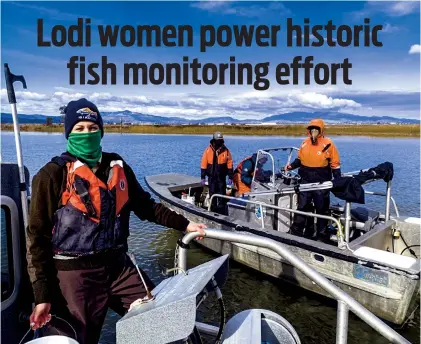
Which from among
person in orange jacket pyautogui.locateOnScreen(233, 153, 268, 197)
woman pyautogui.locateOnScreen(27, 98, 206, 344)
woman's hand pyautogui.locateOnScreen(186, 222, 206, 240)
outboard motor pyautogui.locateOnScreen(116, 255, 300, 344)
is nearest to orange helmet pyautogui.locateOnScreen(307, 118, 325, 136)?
person in orange jacket pyautogui.locateOnScreen(233, 153, 268, 197)

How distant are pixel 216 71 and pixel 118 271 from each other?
6.96 meters

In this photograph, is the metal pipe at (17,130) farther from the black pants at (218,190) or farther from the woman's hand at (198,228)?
the black pants at (218,190)

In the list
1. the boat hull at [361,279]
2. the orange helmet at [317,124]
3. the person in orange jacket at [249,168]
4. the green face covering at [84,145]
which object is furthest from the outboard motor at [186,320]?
the person in orange jacket at [249,168]

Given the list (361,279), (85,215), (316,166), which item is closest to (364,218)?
(316,166)

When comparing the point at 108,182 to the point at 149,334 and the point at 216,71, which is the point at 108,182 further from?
the point at 216,71

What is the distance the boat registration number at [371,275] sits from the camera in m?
5.04

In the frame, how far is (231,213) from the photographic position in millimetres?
7863

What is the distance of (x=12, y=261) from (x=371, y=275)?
14.6 feet

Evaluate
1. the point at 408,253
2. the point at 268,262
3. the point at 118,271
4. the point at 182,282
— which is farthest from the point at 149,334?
the point at 408,253

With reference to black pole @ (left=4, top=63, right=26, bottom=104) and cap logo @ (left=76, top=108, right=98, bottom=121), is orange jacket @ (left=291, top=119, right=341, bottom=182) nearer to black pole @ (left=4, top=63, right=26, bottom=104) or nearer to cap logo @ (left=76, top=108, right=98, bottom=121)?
black pole @ (left=4, top=63, right=26, bottom=104)

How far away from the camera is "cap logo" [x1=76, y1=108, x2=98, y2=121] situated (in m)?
2.25

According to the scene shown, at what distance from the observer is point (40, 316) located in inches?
82.9

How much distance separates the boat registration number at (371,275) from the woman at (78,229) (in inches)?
143

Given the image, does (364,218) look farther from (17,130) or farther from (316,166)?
(17,130)
